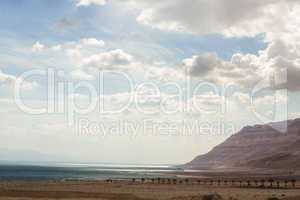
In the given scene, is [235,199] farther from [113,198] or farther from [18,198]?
[18,198]

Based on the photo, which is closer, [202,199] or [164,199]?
[202,199]

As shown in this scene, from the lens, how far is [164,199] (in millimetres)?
Answer: 49062

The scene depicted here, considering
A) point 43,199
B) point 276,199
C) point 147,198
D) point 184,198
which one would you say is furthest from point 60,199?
point 276,199

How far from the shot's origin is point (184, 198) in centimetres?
4756

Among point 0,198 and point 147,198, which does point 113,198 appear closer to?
point 147,198

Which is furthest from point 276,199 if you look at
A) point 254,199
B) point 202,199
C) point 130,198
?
point 130,198

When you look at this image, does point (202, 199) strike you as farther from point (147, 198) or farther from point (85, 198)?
point (85, 198)

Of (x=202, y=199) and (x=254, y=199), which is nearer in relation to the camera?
(x=202, y=199)

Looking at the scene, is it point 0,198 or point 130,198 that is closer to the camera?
point 0,198

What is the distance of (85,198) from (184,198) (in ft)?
34.7

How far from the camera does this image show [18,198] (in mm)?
48375

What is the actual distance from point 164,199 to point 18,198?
15.3m

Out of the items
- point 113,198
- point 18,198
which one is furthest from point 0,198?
point 113,198

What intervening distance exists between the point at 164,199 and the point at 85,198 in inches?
331
